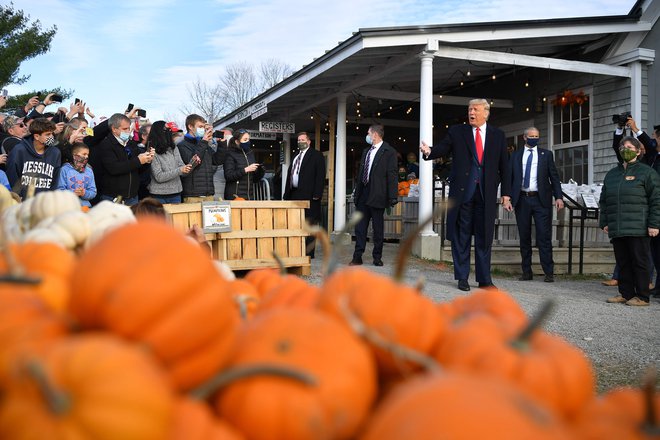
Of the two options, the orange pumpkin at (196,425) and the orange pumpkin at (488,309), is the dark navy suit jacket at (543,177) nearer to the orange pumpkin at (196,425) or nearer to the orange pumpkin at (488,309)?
the orange pumpkin at (488,309)

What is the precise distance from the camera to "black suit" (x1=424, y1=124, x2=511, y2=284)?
23.2ft

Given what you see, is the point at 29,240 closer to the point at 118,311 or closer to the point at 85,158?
the point at 118,311

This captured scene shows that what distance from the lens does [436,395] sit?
0.98m

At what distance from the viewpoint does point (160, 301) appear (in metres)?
1.09

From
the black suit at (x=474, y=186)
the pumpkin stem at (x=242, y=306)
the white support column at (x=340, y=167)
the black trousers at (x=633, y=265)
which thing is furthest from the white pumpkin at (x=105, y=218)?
the white support column at (x=340, y=167)

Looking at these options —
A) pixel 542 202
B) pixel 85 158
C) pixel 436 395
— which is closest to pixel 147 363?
pixel 436 395

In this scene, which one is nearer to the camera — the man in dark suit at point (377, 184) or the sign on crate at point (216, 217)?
the sign on crate at point (216, 217)

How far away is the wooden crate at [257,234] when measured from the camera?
7.32 meters

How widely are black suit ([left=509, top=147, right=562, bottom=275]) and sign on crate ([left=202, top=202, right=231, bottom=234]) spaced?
447 centimetres

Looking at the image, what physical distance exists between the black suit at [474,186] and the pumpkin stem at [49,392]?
20.9 feet

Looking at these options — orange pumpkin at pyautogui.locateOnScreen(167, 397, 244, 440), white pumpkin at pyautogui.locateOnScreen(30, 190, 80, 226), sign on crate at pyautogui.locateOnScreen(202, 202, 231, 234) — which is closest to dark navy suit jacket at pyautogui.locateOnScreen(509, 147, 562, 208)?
sign on crate at pyautogui.locateOnScreen(202, 202, 231, 234)

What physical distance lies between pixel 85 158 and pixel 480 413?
19.1ft

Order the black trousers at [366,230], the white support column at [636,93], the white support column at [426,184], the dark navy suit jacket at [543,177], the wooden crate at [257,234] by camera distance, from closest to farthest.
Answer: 1. the wooden crate at [257,234]
2. the dark navy suit jacket at [543,177]
3. the black trousers at [366,230]
4. the white support column at [426,184]
5. the white support column at [636,93]

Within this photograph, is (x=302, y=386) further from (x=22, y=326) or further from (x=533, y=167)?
(x=533, y=167)
